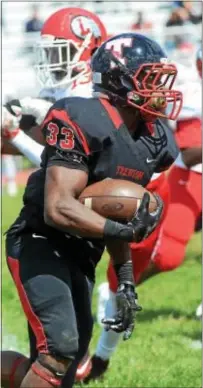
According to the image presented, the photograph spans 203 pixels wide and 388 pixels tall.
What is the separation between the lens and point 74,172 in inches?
131

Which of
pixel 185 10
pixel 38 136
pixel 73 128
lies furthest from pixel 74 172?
pixel 185 10

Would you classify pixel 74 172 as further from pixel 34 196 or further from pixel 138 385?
pixel 138 385

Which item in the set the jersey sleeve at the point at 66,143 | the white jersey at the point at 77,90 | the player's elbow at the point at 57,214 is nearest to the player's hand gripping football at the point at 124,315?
the player's elbow at the point at 57,214

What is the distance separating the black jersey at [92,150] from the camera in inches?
132

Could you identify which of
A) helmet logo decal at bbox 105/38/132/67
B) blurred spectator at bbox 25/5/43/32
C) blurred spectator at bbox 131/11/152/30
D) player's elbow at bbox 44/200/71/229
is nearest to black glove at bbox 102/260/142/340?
player's elbow at bbox 44/200/71/229

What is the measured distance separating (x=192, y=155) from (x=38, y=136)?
44.3 inches

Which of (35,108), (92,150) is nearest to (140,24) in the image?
(35,108)

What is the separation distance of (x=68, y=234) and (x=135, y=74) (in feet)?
2.09

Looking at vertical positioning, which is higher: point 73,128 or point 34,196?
point 73,128

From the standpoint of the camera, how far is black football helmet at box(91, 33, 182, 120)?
354 cm

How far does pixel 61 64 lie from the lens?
16.3 ft

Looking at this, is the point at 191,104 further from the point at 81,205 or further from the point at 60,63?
the point at 81,205

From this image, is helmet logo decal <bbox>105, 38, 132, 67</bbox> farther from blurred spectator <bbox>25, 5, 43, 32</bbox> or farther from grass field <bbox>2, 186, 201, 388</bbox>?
blurred spectator <bbox>25, 5, 43, 32</bbox>

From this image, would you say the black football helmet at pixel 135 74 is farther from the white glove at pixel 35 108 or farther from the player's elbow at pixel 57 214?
the white glove at pixel 35 108
